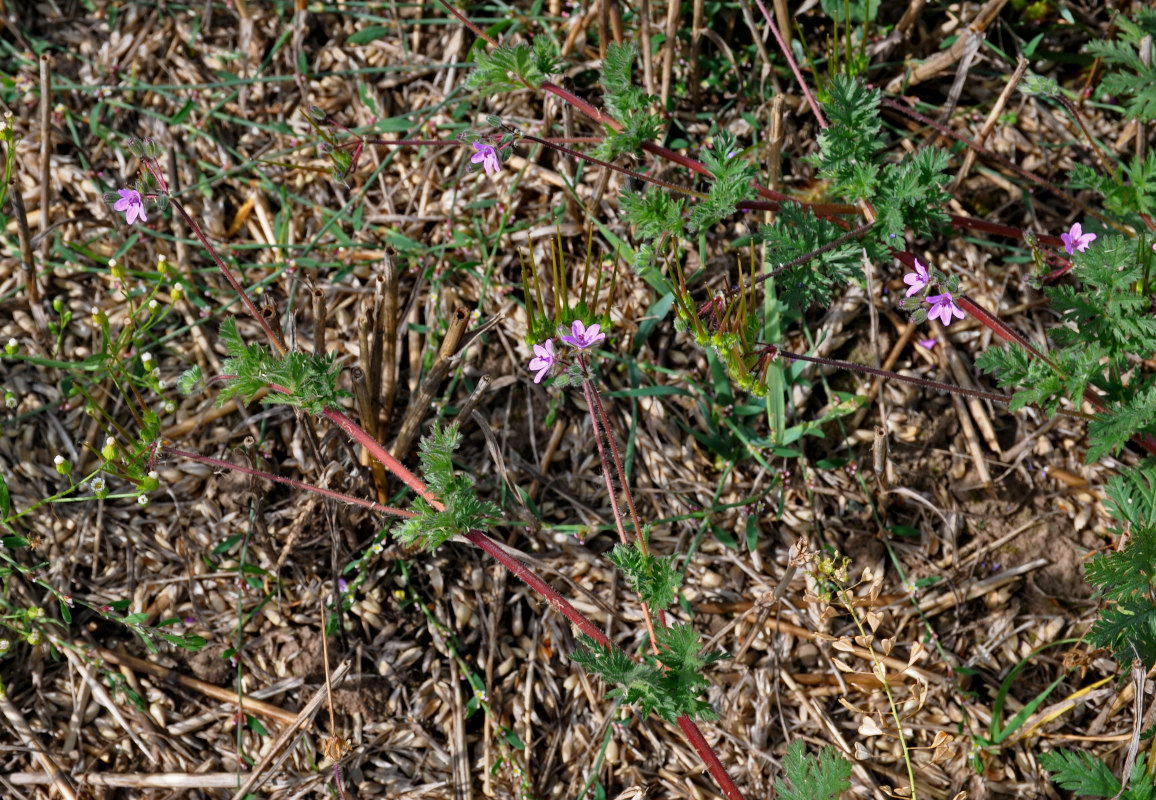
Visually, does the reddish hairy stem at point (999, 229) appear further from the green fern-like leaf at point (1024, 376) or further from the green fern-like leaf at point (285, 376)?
the green fern-like leaf at point (285, 376)

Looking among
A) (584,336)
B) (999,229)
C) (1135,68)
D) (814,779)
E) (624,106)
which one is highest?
(624,106)

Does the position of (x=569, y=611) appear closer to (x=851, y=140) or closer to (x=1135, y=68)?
(x=851, y=140)

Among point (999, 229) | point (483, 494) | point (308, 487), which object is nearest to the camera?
point (308, 487)

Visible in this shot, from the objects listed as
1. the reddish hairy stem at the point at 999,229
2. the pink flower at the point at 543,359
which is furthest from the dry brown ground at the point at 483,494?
the pink flower at the point at 543,359

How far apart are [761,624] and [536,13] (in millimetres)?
2414

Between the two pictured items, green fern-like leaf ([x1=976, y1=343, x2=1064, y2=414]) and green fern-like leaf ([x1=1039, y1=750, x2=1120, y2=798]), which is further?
green fern-like leaf ([x1=976, y1=343, x2=1064, y2=414])

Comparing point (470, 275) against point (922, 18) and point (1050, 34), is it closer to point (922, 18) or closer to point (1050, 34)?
point (922, 18)

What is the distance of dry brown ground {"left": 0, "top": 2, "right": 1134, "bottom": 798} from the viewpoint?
2.90m

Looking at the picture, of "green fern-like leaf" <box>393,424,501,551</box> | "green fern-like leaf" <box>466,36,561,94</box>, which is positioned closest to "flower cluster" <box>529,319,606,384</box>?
"green fern-like leaf" <box>393,424,501,551</box>

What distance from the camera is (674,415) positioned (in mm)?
3234

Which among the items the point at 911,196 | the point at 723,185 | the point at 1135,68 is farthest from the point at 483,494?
the point at 1135,68

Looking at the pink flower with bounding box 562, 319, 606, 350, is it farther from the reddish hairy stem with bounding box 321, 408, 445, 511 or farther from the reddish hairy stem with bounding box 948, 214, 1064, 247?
the reddish hairy stem with bounding box 948, 214, 1064, 247

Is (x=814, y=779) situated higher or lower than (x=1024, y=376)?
lower

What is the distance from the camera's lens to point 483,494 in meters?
3.13
